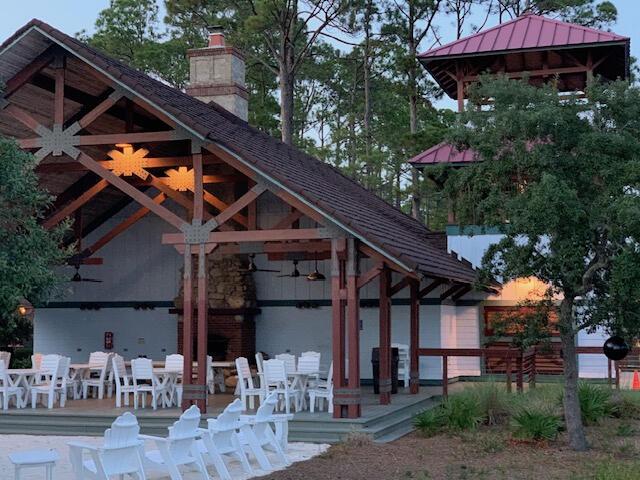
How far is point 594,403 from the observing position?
1323 centimetres

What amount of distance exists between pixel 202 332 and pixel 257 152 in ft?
10.2

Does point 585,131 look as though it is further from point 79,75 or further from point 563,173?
point 79,75

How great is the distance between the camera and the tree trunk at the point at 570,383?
11.2 meters

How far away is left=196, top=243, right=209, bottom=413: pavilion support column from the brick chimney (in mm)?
7071

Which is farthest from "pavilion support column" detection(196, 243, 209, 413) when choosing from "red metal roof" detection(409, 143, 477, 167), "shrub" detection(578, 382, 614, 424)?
"red metal roof" detection(409, 143, 477, 167)

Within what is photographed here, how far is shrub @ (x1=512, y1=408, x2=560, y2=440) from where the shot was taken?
11.6 m

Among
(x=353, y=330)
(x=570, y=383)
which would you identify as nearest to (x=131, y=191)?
(x=353, y=330)

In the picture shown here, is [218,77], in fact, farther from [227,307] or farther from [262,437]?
[262,437]

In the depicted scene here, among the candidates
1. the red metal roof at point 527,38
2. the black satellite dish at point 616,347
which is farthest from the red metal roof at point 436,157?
the black satellite dish at point 616,347

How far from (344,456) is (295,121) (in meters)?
30.2

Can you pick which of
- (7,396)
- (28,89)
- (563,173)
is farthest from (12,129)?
(563,173)

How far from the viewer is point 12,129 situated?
15.6 metres

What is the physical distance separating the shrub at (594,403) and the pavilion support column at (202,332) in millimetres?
5411

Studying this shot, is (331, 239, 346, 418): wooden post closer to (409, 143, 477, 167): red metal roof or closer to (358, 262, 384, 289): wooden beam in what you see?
(358, 262, 384, 289): wooden beam
